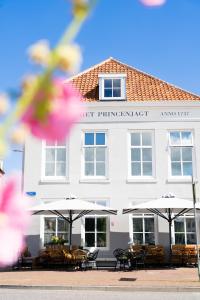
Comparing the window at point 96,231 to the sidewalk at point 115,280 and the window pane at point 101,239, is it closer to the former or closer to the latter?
the window pane at point 101,239

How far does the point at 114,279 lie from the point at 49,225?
7.05 m

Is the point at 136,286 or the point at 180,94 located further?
the point at 180,94

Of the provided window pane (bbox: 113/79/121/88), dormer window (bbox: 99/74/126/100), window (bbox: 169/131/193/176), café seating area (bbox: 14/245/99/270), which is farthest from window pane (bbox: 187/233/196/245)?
window pane (bbox: 113/79/121/88)

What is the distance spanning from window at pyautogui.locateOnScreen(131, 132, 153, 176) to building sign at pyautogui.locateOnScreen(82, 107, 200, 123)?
2.39 feet

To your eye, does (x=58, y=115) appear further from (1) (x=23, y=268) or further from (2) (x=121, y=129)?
(2) (x=121, y=129)

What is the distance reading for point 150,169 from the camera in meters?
20.8

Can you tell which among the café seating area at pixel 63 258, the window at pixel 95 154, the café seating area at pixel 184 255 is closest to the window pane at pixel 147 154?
the window at pixel 95 154

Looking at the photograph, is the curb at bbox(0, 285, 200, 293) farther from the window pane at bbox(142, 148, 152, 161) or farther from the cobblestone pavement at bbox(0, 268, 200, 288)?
the window pane at bbox(142, 148, 152, 161)

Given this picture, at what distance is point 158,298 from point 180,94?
13517 mm

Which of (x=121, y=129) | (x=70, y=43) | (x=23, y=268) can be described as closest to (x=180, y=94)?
(x=121, y=129)

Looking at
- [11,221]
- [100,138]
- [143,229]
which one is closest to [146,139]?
[100,138]

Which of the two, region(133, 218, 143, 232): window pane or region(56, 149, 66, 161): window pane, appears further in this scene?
region(56, 149, 66, 161): window pane

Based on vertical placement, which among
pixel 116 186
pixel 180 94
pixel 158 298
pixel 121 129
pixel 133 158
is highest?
pixel 180 94

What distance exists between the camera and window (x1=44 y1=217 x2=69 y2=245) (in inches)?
802
